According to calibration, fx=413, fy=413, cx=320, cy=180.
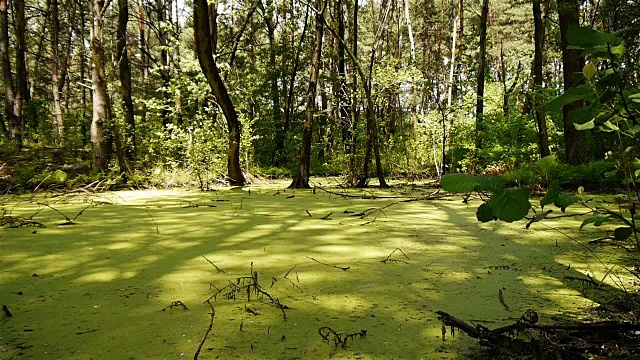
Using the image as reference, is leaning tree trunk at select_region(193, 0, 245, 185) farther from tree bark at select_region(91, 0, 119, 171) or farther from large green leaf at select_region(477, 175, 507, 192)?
large green leaf at select_region(477, 175, 507, 192)

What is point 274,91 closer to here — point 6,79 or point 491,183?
point 6,79

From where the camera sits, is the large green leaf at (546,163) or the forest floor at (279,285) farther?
the forest floor at (279,285)

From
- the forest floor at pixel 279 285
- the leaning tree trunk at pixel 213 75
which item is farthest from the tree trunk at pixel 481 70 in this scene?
the forest floor at pixel 279 285

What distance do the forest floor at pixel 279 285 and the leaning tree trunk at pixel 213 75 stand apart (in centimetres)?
265

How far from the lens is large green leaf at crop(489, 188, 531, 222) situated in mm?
491

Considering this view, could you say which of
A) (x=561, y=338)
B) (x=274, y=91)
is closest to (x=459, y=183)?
(x=561, y=338)

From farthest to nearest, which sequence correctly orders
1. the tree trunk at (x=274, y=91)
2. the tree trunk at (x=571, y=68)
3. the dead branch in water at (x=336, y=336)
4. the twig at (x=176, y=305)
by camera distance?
the tree trunk at (x=274, y=91) < the tree trunk at (x=571, y=68) < the twig at (x=176, y=305) < the dead branch in water at (x=336, y=336)

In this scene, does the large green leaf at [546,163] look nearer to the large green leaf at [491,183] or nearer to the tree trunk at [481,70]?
the large green leaf at [491,183]

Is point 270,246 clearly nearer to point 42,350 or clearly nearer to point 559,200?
point 42,350

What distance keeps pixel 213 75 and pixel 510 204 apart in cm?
467

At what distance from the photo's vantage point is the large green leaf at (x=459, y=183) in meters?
0.51

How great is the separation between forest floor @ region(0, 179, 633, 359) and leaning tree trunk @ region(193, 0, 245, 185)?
2.65m

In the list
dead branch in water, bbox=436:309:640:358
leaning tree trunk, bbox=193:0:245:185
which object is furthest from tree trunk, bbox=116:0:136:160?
dead branch in water, bbox=436:309:640:358

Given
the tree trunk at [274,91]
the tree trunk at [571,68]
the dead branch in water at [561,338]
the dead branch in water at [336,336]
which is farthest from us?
the tree trunk at [274,91]
